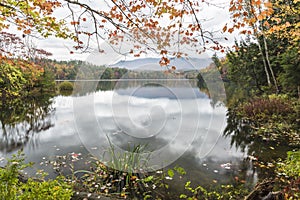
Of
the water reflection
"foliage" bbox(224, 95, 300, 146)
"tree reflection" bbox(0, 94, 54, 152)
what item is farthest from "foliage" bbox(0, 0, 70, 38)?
"foliage" bbox(224, 95, 300, 146)

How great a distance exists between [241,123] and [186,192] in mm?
5056

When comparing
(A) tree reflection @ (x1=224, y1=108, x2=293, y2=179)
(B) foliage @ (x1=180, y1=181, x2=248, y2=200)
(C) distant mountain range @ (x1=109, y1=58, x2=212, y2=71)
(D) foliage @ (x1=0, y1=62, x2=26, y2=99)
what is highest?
(C) distant mountain range @ (x1=109, y1=58, x2=212, y2=71)

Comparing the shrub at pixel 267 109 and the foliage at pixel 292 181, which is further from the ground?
the shrub at pixel 267 109

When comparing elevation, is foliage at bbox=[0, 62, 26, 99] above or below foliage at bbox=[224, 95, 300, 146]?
above

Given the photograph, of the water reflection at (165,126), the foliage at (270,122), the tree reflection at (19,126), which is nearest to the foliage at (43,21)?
the water reflection at (165,126)

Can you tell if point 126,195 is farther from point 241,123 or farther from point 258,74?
point 258,74

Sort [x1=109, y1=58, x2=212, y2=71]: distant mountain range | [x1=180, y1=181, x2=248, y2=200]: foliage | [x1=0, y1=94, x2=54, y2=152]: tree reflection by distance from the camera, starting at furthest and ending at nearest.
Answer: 1. [x1=0, y1=94, x2=54, y2=152]: tree reflection
2. [x1=109, y1=58, x2=212, y2=71]: distant mountain range
3. [x1=180, y1=181, x2=248, y2=200]: foliage

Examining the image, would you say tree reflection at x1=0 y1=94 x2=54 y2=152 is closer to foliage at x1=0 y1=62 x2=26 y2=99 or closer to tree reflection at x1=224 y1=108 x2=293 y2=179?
foliage at x1=0 y1=62 x2=26 y2=99

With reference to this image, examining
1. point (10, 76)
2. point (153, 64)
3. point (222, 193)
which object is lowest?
point (222, 193)

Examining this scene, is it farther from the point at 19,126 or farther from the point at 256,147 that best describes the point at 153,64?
the point at 19,126

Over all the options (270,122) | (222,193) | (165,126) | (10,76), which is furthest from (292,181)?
(10,76)

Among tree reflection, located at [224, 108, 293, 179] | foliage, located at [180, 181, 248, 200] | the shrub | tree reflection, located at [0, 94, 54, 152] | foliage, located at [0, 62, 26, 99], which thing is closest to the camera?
foliage, located at [180, 181, 248, 200]

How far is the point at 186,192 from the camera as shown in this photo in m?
2.86

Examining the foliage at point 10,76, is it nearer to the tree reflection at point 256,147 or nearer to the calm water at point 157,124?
the calm water at point 157,124
